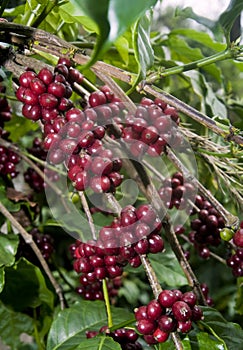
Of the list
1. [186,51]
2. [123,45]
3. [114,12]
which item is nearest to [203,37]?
[186,51]

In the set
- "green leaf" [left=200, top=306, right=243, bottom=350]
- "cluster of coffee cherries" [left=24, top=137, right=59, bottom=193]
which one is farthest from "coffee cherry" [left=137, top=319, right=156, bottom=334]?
"cluster of coffee cherries" [left=24, top=137, right=59, bottom=193]

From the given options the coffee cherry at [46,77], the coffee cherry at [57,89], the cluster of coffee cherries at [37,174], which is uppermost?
the coffee cherry at [46,77]

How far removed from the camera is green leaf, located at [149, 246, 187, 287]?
82 cm

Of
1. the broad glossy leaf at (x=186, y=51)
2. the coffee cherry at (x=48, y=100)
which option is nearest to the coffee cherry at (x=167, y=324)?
the coffee cherry at (x=48, y=100)

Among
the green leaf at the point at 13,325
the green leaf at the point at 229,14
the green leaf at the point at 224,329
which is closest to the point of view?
the green leaf at the point at 229,14

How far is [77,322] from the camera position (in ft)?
2.25

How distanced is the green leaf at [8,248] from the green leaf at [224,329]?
0.85 ft

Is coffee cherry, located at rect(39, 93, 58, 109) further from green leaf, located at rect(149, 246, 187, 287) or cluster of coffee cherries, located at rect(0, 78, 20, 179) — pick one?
green leaf, located at rect(149, 246, 187, 287)

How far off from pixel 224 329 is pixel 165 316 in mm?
165

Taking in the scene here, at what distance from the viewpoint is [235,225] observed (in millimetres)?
457

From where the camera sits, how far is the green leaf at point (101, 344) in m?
0.50

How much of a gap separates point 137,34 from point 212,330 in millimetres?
322

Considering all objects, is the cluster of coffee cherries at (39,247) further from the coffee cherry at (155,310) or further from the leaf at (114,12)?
the leaf at (114,12)

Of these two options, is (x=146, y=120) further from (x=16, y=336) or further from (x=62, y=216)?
(x=16, y=336)
